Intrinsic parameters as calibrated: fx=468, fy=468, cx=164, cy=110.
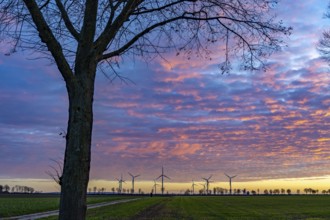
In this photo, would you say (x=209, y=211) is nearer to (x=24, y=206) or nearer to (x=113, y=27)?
(x=24, y=206)

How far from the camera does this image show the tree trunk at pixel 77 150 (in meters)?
6.00

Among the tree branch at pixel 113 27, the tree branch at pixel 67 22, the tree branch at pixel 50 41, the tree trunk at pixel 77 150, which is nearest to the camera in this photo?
the tree trunk at pixel 77 150

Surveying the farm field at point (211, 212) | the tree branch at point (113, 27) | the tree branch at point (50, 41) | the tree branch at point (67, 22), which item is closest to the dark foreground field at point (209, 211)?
the farm field at point (211, 212)

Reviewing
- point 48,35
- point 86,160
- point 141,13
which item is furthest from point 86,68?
point 141,13

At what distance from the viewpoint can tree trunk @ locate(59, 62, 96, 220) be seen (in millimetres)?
6004

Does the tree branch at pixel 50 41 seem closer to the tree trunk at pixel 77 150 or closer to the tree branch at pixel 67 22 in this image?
the tree trunk at pixel 77 150

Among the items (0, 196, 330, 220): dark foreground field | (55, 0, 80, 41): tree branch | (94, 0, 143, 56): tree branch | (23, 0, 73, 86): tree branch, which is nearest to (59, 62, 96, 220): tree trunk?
(23, 0, 73, 86): tree branch

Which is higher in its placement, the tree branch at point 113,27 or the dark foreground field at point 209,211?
the tree branch at point 113,27

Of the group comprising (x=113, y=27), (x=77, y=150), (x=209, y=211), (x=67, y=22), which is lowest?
(x=209, y=211)

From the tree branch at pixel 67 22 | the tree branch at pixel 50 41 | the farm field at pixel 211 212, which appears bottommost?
the farm field at pixel 211 212

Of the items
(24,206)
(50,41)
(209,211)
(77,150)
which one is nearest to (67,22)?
(50,41)

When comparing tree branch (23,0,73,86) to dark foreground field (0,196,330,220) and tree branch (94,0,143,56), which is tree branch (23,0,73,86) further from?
dark foreground field (0,196,330,220)

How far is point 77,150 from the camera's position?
6105 millimetres

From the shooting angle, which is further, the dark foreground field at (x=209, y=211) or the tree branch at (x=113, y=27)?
the dark foreground field at (x=209, y=211)
